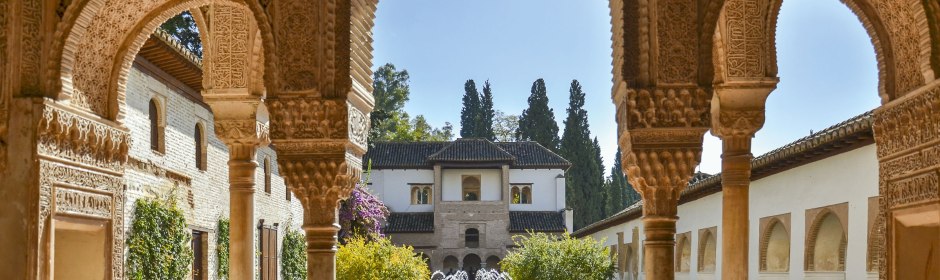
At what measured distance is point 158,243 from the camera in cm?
1630

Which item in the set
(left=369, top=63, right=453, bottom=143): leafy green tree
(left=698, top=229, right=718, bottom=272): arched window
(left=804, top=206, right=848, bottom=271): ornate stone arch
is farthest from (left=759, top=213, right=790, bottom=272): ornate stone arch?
(left=369, top=63, right=453, bottom=143): leafy green tree

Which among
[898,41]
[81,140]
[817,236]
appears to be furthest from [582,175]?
[898,41]

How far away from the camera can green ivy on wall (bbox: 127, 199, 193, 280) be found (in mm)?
15617

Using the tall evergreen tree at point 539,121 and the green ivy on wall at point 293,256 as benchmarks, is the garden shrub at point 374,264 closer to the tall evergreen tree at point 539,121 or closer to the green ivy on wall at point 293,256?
the green ivy on wall at point 293,256

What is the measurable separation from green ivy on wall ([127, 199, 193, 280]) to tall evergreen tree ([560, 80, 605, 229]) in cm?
3958

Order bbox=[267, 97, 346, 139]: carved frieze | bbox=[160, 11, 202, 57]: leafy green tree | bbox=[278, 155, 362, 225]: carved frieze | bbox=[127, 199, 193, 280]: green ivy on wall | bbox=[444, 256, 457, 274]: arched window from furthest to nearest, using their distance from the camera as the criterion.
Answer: bbox=[444, 256, 457, 274]: arched window, bbox=[160, 11, 202, 57]: leafy green tree, bbox=[127, 199, 193, 280]: green ivy on wall, bbox=[278, 155, 362, 225]: carved frieze, bbox=[267, 97, 346, 139]: carved frieze

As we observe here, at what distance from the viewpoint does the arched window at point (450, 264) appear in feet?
176

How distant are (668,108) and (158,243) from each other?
10.3 metres

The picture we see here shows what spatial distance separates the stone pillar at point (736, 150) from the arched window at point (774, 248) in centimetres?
920

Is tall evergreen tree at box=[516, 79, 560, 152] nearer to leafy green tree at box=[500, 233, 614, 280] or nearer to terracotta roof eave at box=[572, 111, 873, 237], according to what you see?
leafy green tree at box=[500, 233, 614, 280]

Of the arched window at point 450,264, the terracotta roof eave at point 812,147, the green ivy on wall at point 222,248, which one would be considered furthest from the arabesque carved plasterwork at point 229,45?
the arched window at point 450,264

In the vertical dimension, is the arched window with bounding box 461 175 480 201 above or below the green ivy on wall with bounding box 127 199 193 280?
above

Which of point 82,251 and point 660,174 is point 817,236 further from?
point 82,251

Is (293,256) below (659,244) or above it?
below
